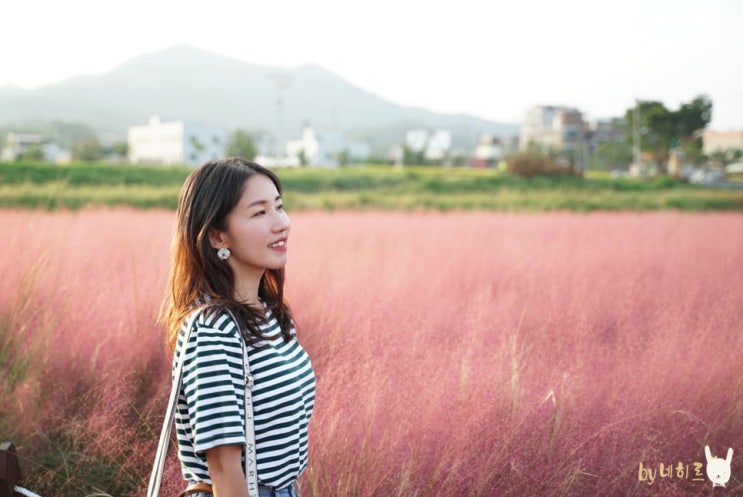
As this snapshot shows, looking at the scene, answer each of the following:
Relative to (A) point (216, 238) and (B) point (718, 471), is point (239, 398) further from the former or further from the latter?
(B) point (718, 471)

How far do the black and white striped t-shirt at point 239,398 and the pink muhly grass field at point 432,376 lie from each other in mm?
708

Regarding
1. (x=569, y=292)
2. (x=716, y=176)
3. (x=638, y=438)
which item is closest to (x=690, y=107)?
(x=716, y=176)

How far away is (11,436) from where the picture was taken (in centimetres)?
260

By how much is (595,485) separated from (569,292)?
2.41m

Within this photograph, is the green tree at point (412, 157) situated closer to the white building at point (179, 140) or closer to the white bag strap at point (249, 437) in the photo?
the white building at point (179, 140)

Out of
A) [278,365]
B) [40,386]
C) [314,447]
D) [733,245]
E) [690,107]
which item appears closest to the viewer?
[278,365]

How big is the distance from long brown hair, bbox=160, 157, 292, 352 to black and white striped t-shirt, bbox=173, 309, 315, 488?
0.06 meters

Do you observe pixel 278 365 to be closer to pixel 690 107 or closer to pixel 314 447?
pixel 314 447

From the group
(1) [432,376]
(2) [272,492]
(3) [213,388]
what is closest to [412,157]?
(1) [432,376]

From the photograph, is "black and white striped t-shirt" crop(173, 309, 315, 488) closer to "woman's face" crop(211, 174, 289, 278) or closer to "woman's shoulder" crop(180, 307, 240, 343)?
"woman's shoulder" crop(180, 307, 240, 343)

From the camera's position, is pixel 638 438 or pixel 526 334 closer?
pixel 638 438

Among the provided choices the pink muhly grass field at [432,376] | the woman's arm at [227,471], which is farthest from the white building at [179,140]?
the woman's arm at [227,471]

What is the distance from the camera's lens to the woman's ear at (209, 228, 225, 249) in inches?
52.3

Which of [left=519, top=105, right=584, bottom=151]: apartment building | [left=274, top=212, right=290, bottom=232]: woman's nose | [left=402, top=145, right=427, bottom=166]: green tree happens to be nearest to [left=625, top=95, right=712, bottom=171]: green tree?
[left=402, top=145, right=427, bottom=166]: green tree
